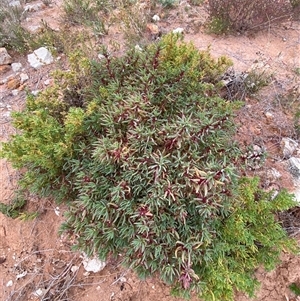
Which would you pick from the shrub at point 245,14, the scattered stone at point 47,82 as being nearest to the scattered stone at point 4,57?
the scattered stone at point 47,82

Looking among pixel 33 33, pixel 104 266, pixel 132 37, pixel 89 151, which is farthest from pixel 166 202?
pixel 33 33

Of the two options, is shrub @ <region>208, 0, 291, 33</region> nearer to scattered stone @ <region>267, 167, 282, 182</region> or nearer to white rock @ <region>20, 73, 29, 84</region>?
scattered stone @ <region>267, 167, 282, 182</region>

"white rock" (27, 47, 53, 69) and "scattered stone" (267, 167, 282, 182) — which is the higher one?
"white rock" (27, 47, 53, 69)

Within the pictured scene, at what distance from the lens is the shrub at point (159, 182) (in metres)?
2.14

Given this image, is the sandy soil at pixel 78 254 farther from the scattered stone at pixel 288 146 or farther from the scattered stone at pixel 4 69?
the scattered stone at pixel 4 69

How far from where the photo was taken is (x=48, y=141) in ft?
7.45

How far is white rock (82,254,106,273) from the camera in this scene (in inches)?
104

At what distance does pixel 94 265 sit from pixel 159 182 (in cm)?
107

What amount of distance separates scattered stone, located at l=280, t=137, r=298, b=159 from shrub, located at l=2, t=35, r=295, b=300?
0.71m

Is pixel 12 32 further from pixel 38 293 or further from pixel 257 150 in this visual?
pixel 257 150

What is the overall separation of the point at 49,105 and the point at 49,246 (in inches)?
49.9

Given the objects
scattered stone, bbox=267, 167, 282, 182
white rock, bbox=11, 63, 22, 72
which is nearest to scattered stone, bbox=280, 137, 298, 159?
scattered stone, bbox=267, 167, 282, 182

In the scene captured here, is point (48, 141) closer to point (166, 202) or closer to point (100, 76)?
point (100, 76)

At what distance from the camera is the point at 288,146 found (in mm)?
2973
